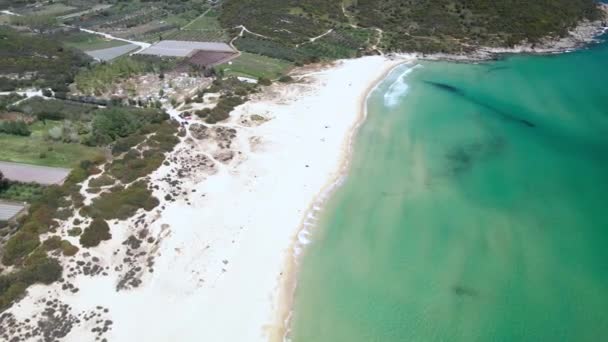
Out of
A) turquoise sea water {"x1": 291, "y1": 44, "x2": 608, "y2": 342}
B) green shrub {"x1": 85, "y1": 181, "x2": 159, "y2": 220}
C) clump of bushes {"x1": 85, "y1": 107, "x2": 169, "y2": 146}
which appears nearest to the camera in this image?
turquoise sea water {"x1": 291, "y1": 44, "x2": 608, "y2": 342}

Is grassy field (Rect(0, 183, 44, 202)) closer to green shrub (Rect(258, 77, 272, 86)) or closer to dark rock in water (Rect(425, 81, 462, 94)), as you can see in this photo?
green shrub (Rect(258, 77, 272, 86))

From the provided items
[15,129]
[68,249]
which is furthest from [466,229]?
[15,129]

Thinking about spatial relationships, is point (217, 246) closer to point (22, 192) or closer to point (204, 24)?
point (22, 192)

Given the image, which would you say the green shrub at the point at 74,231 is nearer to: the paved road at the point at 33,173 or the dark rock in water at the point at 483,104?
the paved road at the point at 33,173

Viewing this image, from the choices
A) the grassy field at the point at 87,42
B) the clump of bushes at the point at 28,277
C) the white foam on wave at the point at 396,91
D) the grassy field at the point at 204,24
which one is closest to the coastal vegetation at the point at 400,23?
the grassy field at the point at 204,24

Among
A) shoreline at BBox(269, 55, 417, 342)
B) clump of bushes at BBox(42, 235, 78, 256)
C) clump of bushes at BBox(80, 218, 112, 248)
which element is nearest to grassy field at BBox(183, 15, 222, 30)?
shoreline at BBox(269, 55, 417, 342)
